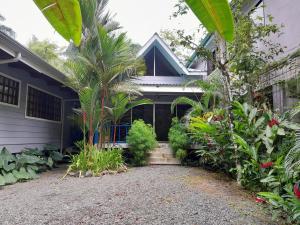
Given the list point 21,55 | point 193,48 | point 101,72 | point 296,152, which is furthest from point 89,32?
point 296,152

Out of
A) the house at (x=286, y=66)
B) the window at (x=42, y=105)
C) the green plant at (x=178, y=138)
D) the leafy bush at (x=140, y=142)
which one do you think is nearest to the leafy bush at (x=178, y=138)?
the green plant at (x=178, y=138)

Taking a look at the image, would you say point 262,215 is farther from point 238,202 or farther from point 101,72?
point 101,72

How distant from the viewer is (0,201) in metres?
4.24

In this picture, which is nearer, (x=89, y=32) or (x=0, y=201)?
(x=0, y=201)

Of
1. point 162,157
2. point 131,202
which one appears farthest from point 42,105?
point 131,202

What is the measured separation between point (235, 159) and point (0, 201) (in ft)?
15.0

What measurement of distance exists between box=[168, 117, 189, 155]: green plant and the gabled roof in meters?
3.69

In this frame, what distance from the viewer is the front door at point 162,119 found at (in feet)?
36.8

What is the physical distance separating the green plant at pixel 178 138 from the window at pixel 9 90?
487 cm

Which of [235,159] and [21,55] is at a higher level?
[21,55]

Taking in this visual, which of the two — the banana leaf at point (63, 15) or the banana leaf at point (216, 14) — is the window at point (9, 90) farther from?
the banana leaf at point (216, 14)

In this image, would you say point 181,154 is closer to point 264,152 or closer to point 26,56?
point 264,152

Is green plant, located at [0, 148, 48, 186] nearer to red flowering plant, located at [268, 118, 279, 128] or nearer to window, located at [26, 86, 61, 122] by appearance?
window, located at [26, 86, 61, 122]

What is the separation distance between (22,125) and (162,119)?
576cm
